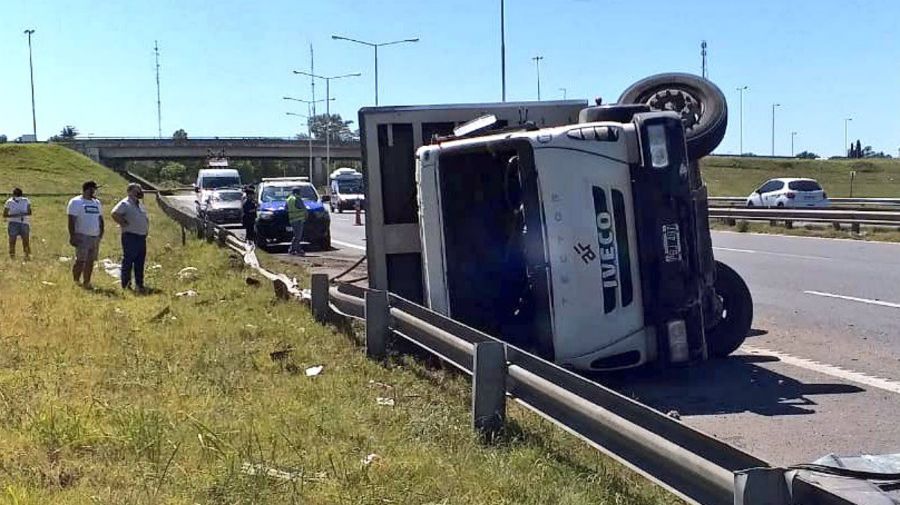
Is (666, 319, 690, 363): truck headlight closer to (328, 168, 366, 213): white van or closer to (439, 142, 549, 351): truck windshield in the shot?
(439, 142, 549, 351): truck windshield

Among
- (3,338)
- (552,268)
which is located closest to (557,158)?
(552,268)

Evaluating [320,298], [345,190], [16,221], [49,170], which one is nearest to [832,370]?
[320,298]

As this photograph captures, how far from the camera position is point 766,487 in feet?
11.8

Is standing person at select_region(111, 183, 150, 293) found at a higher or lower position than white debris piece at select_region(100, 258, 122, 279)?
higher

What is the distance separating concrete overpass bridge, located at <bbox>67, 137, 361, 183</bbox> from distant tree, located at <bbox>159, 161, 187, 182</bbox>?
3039 cm

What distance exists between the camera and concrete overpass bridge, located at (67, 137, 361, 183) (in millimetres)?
100375

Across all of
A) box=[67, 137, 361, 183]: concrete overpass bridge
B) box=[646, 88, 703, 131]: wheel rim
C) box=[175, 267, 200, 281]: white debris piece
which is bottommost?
box=[175, 267, 200, 281]: white debris piece

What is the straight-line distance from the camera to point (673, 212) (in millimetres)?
7648

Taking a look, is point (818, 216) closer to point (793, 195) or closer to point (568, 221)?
point (793, 195)

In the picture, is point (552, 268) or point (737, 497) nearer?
point (737, 497)

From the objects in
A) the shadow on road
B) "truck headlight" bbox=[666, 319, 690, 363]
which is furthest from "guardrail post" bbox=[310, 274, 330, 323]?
"truck headlight" bbox=[666, 319, 690, 363]

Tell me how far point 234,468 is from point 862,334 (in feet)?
23.4

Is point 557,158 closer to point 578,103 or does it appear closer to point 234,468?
point 578,103

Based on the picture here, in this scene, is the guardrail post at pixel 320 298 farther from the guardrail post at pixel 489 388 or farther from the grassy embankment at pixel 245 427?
the guardrail post at pixel 489 388
